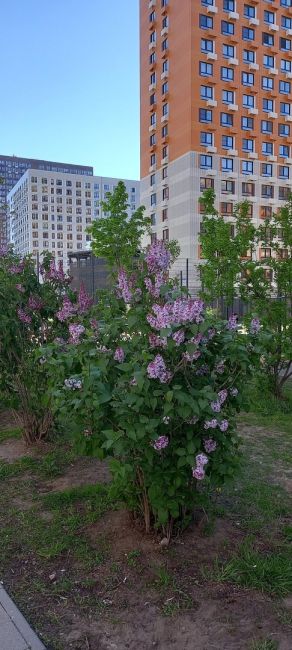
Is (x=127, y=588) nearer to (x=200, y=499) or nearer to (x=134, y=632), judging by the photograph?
(x=134, y=632)

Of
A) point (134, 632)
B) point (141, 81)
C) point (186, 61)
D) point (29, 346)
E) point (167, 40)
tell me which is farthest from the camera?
point (141, 81)

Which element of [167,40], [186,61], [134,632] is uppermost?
[167,40]

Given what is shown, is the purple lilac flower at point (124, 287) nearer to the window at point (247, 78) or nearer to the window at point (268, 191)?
the window at point (268, 191)

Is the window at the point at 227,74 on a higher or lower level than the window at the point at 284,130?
higher

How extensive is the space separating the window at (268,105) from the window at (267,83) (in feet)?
3.90

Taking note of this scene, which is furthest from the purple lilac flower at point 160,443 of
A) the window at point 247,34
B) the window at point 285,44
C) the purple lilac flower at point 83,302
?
the window at point 285,44

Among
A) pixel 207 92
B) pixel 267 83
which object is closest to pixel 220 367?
pixel 207 92

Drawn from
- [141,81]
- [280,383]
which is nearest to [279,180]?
[141,81]

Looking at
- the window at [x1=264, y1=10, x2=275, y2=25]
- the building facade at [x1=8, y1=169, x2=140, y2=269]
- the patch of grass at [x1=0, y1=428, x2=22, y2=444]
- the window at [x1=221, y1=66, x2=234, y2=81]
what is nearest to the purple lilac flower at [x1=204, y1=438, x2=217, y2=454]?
the patch of grass at [x1=0, y1=428, x2=22, y2=444]

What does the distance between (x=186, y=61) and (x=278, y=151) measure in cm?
1345

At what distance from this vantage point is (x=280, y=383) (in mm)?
7793

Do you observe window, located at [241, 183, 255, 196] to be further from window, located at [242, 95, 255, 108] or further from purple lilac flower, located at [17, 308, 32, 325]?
purple lilac flower, located at [17, 308, 32, 325]

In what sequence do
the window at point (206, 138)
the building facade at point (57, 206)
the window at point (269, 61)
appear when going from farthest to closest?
1. the building facade at point (57, 206)
2. the window at point (269, 61)
3. the window at point (206, 138)

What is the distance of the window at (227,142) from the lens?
50022 millimetres
